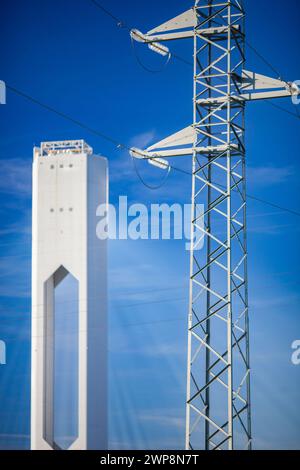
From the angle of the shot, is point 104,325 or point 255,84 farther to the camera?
point 255,84

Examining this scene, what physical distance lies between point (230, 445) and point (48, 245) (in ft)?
28.5

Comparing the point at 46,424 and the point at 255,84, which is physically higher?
the point at 255,84

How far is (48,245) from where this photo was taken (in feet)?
117

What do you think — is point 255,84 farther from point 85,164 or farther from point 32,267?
point 32,267

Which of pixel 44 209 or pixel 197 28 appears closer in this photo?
pixel 44 209
